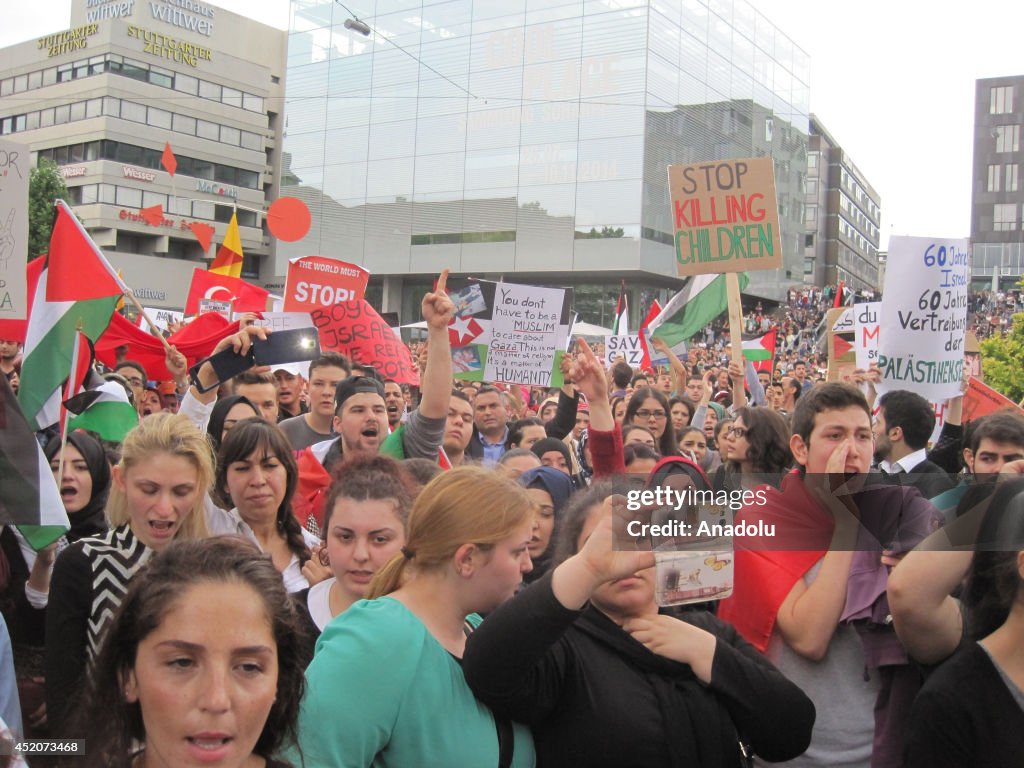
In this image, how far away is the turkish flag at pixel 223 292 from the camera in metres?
11.7

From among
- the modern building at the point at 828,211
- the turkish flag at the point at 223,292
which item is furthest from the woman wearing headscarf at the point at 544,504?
the modern building at the point at 828,211

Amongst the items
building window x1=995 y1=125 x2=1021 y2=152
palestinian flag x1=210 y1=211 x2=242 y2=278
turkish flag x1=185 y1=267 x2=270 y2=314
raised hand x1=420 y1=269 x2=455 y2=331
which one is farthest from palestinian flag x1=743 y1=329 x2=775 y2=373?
building window x1=995 y1=125 x2=1021 y2=152

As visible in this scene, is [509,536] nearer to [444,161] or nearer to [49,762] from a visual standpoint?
[49,762]

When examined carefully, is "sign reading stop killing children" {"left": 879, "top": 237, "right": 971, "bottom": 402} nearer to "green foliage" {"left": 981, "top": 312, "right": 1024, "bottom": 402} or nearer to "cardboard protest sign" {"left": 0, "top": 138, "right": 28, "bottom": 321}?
"cardboard protest sign" {"left": 0, "top": 138, "right": 28, "bottom": 321}

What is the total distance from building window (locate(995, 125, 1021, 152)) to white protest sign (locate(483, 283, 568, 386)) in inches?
3388

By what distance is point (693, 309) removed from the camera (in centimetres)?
1037

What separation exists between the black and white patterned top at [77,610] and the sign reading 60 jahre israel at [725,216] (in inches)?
214

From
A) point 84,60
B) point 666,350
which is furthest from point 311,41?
point 666,350

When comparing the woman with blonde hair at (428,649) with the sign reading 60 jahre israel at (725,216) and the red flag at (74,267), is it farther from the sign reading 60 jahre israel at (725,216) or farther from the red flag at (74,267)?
the sign reading 60 jahre israel at (725,216)

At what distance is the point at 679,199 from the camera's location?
7605mm

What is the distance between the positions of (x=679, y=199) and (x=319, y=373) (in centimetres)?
326

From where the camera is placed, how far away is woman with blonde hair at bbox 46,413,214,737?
2.84 metres

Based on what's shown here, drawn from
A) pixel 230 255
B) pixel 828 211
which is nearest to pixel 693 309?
pixel 230 255

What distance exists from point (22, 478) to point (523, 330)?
20.4 feet
